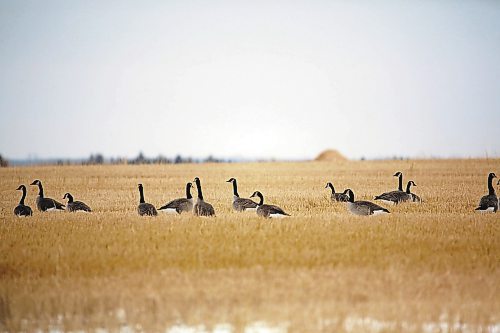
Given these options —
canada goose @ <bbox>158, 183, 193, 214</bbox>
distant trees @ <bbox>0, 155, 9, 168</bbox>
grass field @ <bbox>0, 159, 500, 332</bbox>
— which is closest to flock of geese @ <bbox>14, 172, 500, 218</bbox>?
canada goose @ <bbox>158, 183, 193, 214</bbox>

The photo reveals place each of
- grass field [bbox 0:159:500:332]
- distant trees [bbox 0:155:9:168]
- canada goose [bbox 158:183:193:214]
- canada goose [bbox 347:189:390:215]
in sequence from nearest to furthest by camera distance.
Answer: grass field [bbox 0:159:500:332], canada goose [bbox 347:189:390:215], canada goose [bbox 158:183:193:214], distant trees [bbox 0:155:9:168]

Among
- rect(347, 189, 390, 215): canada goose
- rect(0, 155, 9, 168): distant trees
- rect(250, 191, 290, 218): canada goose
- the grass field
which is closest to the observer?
the grass field

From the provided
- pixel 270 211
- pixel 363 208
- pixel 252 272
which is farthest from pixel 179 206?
pixel 252 272

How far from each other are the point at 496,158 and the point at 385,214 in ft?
96.5

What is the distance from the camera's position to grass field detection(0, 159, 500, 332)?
8.01 meters

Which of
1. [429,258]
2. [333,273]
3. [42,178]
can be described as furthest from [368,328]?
[42,178]

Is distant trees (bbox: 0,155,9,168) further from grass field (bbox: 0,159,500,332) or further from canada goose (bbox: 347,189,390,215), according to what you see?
canada goose (bbox: 347,189,390,215)

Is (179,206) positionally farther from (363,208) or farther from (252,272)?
(252,272)

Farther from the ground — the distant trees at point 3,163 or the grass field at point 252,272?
the distant trees at point 3,163

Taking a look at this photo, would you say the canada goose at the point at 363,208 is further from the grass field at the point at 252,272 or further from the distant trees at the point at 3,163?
the distant trees at the point at 3,163

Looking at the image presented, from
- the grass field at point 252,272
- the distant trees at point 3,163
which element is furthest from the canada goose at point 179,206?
the distant trees at point 3,163

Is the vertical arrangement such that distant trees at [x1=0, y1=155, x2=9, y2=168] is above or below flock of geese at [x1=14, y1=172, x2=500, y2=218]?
above

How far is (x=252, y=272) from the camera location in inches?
397

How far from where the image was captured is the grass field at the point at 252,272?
26.3 feet
